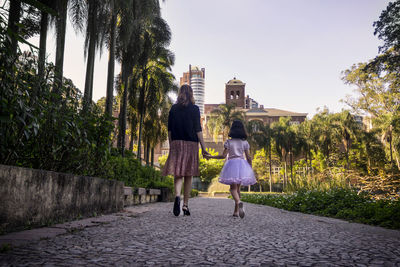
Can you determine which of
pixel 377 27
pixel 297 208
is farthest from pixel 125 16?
pixel 297 208

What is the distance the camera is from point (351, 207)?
22.9ft

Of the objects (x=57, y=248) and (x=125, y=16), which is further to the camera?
(x=125, y=16)

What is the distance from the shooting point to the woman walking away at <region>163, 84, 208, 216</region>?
528cm

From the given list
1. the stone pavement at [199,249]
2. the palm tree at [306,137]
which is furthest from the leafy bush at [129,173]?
the palm tree at [306,137]

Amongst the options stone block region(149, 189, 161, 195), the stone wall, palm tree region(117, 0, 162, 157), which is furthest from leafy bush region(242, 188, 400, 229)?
palm tree region(117, 0, 162, 157)

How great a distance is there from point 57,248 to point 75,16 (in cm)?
1271

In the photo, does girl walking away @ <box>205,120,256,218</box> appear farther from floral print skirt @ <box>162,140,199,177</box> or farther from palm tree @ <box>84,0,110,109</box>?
palm tree @ <box>84,0,110,109</box>

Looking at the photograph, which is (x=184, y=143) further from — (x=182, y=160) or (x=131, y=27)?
(x=131, y=27)

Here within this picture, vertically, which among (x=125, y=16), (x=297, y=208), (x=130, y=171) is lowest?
(x=297, y=208)

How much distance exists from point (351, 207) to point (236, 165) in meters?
3.06

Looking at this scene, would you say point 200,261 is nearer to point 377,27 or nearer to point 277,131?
point 377,27

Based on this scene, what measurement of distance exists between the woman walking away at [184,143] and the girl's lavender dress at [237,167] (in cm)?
71

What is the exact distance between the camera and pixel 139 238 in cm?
302

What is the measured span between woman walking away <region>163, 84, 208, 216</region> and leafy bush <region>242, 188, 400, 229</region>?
9.92 ft
